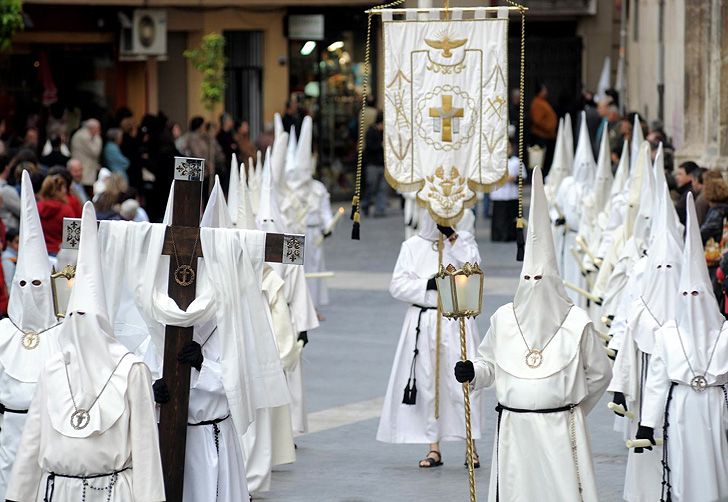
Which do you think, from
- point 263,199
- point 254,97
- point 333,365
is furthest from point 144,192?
point 263,199

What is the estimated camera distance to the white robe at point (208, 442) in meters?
8.69

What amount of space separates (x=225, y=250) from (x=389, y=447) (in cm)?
431

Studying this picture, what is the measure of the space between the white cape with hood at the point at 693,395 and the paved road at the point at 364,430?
1.16 metres

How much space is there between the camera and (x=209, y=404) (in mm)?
8742

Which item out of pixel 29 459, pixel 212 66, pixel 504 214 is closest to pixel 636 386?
pixel 29 459

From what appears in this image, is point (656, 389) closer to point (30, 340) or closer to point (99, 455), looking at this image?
point (99, 455)

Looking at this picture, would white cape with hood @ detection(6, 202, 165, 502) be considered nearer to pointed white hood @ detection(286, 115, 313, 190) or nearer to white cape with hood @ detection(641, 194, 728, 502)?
white cape with hood @ detection(641, 194, 728, 502)

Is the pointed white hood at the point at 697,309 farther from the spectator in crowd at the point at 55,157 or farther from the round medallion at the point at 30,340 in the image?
the spectator in crowd at the point at 55,157

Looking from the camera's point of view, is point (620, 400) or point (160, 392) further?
point (620, 400)

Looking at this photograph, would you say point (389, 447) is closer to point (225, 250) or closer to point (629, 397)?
point (629, 397)

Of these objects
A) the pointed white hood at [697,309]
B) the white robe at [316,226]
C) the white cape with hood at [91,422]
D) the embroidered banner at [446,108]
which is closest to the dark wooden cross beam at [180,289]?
the white cape with hood at [91,422]

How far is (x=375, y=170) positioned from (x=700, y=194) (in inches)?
574

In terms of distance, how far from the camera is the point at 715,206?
13328 millimetres

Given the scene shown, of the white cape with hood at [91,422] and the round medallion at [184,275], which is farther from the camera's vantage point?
the round medallion at [184,275]
